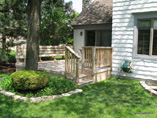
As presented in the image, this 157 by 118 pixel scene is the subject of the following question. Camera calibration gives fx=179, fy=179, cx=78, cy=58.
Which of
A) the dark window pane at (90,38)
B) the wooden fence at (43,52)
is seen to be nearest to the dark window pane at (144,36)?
the dark window pane at (90,38)

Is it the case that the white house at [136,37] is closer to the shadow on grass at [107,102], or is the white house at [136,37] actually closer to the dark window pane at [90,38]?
the shadow on grass at [107,102]

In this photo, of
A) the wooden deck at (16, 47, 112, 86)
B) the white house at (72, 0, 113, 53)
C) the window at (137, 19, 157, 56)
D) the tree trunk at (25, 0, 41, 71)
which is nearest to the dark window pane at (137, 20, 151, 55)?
the window at (137, 19, 157, 56)

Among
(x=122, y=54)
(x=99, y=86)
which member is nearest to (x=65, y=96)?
(x=99, y=86)

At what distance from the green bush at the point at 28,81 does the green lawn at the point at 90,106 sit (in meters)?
0.46

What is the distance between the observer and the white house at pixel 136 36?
6891 mm

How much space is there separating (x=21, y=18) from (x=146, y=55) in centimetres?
775

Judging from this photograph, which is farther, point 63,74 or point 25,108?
point 63,74

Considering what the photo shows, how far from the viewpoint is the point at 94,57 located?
263 inches

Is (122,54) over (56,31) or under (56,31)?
under

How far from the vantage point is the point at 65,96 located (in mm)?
5129

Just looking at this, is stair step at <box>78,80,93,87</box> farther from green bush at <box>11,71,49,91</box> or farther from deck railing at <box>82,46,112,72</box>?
green bush at <box>11,71,49,91</box>

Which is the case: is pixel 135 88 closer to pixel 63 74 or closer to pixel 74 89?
pixel 74 89

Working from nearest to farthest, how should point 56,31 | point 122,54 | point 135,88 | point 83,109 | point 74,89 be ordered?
1. point 83,109
2. point 74,89
3. point 135,88
4. point 122,54
5. point 56,31

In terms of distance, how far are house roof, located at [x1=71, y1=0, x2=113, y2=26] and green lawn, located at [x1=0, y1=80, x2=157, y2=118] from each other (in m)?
6.07
